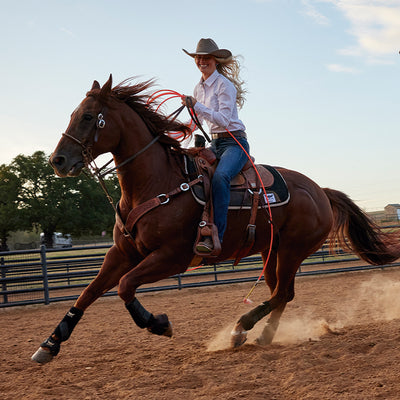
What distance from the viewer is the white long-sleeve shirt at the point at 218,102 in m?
4.51

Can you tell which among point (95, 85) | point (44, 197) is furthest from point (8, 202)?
point (95, 85)

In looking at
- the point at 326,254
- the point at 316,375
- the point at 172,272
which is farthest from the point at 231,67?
the point at 326,254

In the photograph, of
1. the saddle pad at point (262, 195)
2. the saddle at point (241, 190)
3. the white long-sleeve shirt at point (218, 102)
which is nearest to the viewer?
the saddle at point (241, 190)

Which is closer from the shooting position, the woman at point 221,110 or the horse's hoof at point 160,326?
the horse's hoof at point 160,326

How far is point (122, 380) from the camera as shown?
12.5 feet

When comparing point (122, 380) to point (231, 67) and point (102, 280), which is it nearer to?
point (102, 280)

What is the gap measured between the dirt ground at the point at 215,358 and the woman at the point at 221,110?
1.33 metres

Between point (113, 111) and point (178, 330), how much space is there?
3441 millimetres

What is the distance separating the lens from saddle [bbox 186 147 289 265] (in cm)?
426

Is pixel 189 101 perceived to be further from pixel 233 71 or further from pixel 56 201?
pixel 56 201

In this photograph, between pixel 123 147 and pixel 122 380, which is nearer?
pixel 122 380

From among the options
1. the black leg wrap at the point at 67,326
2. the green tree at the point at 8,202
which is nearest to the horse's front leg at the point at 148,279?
the black leg wrap at the point at 67,326

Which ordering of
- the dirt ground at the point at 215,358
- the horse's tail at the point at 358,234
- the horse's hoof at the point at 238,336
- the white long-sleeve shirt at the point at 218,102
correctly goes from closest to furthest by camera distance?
the dirt ground at the point at 215,358 → the white long-sleeve shirt at the point at 218,102 → the horse's hoof at the point at 238,336 → the horse's tail at the point at 358,234

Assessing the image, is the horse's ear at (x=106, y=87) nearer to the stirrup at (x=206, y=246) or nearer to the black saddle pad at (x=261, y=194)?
the black saddle pad at (x=261, y=194)
